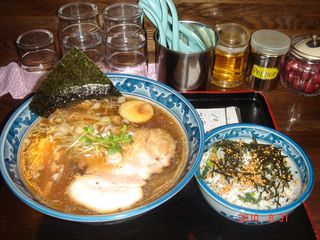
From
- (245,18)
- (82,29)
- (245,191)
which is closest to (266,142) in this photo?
(245,191)

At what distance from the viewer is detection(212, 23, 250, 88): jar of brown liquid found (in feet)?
5.74

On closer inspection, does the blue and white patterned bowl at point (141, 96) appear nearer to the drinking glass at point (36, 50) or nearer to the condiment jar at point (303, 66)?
the drinking glass at point (36, 50)

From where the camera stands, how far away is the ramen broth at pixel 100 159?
115cm

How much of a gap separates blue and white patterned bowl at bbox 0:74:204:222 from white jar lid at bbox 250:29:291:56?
0.57 m

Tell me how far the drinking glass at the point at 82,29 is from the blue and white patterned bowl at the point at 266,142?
82 cm

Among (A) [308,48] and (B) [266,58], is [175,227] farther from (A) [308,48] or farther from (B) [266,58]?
(A) [308,48]

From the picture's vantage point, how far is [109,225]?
45.5 inches

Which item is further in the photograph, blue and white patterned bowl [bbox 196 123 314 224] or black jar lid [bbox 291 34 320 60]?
black jar lid [bbox 291 34 320 60]

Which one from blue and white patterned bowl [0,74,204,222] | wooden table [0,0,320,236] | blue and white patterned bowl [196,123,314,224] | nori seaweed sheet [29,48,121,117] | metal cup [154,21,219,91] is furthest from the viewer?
wooden table [0,0,320,236]

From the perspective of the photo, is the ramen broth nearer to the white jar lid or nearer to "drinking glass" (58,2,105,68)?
"drinking glass" (58,2,105,68)

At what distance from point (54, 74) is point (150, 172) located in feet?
1.70

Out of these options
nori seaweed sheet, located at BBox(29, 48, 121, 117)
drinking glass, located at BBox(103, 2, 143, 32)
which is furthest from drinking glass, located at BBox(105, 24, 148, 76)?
nori seaweed sheet, located at BBox(29, 48, 121, 117)

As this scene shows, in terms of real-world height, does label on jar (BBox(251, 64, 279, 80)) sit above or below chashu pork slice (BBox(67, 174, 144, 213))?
below

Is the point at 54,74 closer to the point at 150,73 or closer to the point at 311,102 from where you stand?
the point at 150,73
